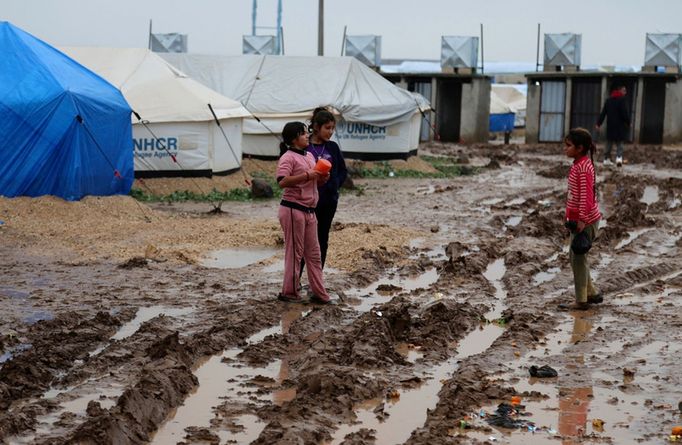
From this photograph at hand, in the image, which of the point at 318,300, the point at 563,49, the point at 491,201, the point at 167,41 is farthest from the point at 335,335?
the point at 563,49

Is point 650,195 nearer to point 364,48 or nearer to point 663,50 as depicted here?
point 663,50

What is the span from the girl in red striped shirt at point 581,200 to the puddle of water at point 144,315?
304 cm

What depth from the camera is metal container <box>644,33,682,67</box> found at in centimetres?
3472

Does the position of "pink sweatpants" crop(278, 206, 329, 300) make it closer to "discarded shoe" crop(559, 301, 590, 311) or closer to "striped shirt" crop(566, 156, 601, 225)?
"discarded shoe" crop(559, 301, 590, 311)

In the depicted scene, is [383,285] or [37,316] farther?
[383,285]

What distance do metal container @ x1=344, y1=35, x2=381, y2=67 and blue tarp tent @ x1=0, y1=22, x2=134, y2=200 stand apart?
20.7 metres

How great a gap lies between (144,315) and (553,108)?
28805mm

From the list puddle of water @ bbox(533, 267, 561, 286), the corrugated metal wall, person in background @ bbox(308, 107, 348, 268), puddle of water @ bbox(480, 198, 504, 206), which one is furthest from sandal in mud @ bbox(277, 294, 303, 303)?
the corrugated metal wall

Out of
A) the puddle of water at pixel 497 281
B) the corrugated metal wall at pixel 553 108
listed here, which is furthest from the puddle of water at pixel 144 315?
the corrugated metal wall at pixel 553 108

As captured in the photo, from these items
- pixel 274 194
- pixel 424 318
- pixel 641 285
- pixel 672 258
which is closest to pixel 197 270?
pixel 424 318

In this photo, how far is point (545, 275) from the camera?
10.9 m

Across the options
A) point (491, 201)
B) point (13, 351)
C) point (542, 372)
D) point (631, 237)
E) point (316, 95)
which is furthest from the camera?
point (316, 95)

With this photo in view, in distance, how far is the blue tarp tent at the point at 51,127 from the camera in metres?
14.8

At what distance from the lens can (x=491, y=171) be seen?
83.1 feet
